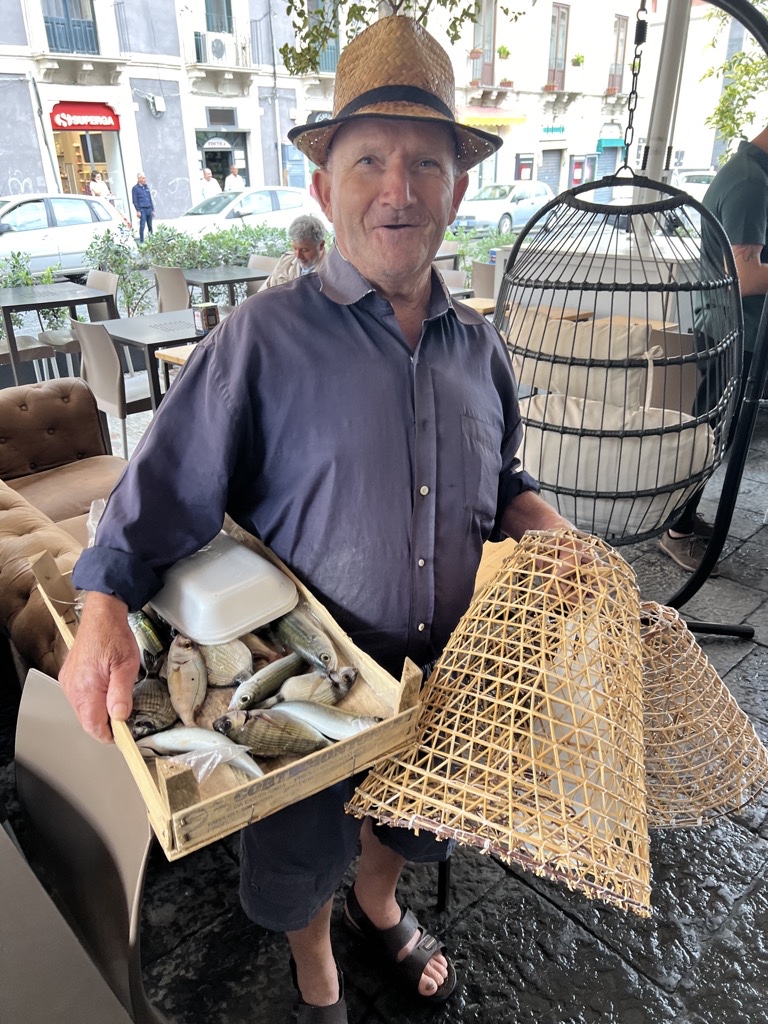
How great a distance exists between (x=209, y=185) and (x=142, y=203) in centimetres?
65

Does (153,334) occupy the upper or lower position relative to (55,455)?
upper

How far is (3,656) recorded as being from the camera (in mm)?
2043

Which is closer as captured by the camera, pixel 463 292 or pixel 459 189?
pixel 459 189

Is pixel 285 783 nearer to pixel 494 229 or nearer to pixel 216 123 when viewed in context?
pixel 216 123

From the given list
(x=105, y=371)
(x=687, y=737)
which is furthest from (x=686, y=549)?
(x=105, y=371)

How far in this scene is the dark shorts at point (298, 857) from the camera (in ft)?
3.54

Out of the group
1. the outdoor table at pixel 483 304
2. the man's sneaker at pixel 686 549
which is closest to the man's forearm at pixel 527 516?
the man's sneaker at pixel 686 549

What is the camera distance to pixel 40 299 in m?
4.44

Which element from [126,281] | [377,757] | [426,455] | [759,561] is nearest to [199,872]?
[377,757]

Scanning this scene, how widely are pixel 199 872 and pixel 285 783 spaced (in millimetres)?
1219

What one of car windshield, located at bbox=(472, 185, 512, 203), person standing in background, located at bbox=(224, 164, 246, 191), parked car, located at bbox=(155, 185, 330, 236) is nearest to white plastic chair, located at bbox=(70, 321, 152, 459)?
parked car, located at bbox=(155, 185, 330, 236)

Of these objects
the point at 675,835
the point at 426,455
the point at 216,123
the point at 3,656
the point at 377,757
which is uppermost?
the point at 216,123

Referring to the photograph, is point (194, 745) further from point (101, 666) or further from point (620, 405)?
point (620, 405)

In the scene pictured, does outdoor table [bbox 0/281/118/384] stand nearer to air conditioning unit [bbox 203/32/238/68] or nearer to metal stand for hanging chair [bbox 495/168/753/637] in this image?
air conditioning unit [bbox 203/32/238/68]
